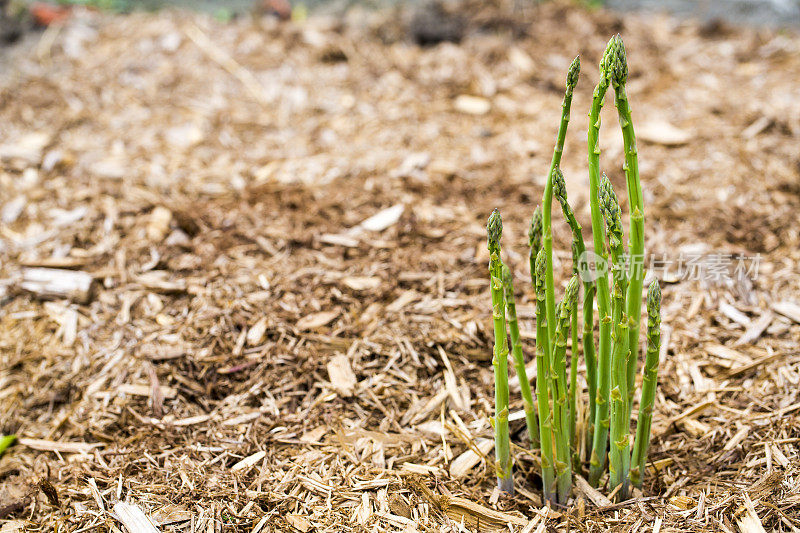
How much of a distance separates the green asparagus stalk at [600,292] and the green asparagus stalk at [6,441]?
1935 mm

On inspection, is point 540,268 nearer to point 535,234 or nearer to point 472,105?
point 535,234

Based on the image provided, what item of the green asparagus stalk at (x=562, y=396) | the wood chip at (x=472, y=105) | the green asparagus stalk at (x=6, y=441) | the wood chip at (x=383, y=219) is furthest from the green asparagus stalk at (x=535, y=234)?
the wood chip at (x=472, y=105)

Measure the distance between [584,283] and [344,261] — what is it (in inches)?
53.6

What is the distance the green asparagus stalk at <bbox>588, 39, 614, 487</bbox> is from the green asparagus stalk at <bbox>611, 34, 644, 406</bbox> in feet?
0.09

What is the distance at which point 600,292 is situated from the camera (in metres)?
1.62

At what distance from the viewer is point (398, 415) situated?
221 cm

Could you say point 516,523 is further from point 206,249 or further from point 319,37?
point 319,37

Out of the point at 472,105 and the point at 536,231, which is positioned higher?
the point at 536,231

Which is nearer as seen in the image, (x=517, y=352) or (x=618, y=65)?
(x=618, y=65)

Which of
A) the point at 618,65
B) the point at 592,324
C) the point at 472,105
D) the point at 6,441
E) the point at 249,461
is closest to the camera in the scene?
the point at 618,65

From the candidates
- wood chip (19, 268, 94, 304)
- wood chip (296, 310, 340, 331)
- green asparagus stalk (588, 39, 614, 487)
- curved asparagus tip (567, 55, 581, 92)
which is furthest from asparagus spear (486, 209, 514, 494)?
wood chip (19, 268, 94, 304)

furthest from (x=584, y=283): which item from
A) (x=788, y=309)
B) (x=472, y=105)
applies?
(x=472, y=105)

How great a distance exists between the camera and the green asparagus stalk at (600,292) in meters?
1.48

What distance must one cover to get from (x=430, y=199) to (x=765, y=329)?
1.60 metres
